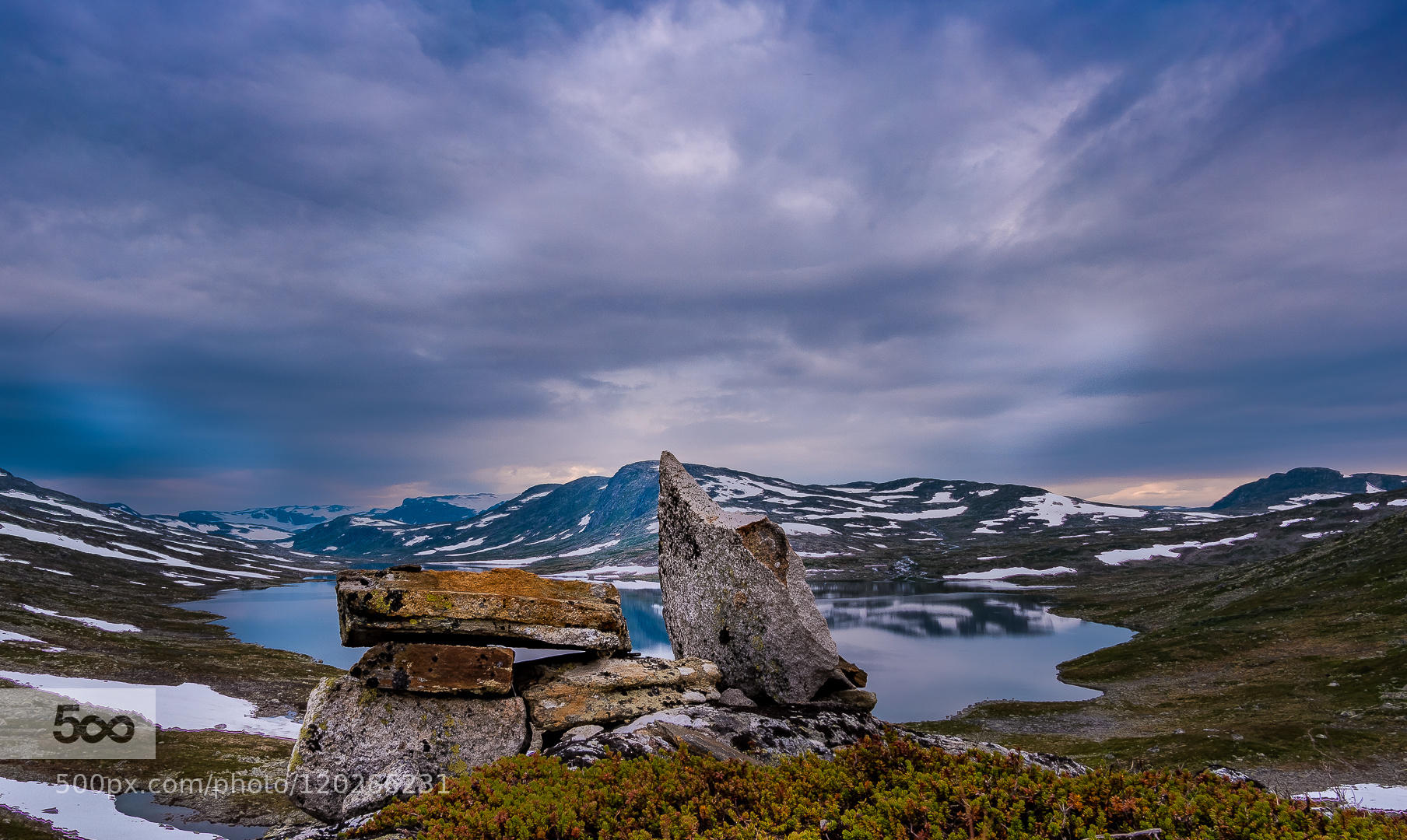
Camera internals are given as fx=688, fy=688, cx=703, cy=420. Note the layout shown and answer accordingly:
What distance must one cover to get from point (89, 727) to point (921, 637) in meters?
92.7

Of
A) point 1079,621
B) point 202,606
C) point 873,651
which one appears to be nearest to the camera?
point 873,651

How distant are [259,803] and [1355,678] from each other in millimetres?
72254

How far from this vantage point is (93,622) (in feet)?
300

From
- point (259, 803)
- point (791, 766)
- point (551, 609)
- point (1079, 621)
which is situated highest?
point (551, 609)

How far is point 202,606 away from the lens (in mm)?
151500

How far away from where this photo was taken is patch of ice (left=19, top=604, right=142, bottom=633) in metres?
88.4

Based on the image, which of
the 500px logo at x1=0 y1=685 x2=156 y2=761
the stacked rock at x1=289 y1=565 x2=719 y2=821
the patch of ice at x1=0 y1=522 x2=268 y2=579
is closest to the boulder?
the stacked rock at x1=289 y1=565 x2=719 y2=821

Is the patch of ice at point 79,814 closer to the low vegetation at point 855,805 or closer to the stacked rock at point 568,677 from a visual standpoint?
the stacked rock at point 568,677

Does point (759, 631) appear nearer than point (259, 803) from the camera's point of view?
Yes

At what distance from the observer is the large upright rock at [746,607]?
533 inches

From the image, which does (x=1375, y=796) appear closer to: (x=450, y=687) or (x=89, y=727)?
(x=450, y=687)

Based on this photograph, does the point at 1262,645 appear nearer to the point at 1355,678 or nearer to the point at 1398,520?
the point at 1355,678

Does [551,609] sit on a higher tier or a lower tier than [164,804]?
higher

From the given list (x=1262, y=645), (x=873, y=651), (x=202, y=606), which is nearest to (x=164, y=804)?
(x=873, y=651)
